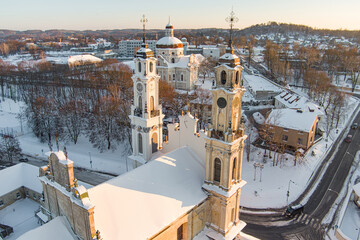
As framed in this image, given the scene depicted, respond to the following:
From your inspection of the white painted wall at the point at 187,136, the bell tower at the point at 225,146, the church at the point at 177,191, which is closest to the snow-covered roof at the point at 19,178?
the church at the point at 177,191

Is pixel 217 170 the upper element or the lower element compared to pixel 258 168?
upper

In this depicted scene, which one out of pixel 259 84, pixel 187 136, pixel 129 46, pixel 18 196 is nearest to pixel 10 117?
pixel 18 196

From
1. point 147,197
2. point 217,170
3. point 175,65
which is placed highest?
point 175,65

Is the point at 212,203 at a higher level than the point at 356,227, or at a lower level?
higher

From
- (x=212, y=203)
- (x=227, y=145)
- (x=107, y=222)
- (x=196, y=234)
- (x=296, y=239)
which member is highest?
(x=227, y=145)

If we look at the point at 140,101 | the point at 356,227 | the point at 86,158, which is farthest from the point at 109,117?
the point at 356,227

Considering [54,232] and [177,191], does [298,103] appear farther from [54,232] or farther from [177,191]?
[54,232]

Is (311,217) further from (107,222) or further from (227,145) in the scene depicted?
(107,222)
